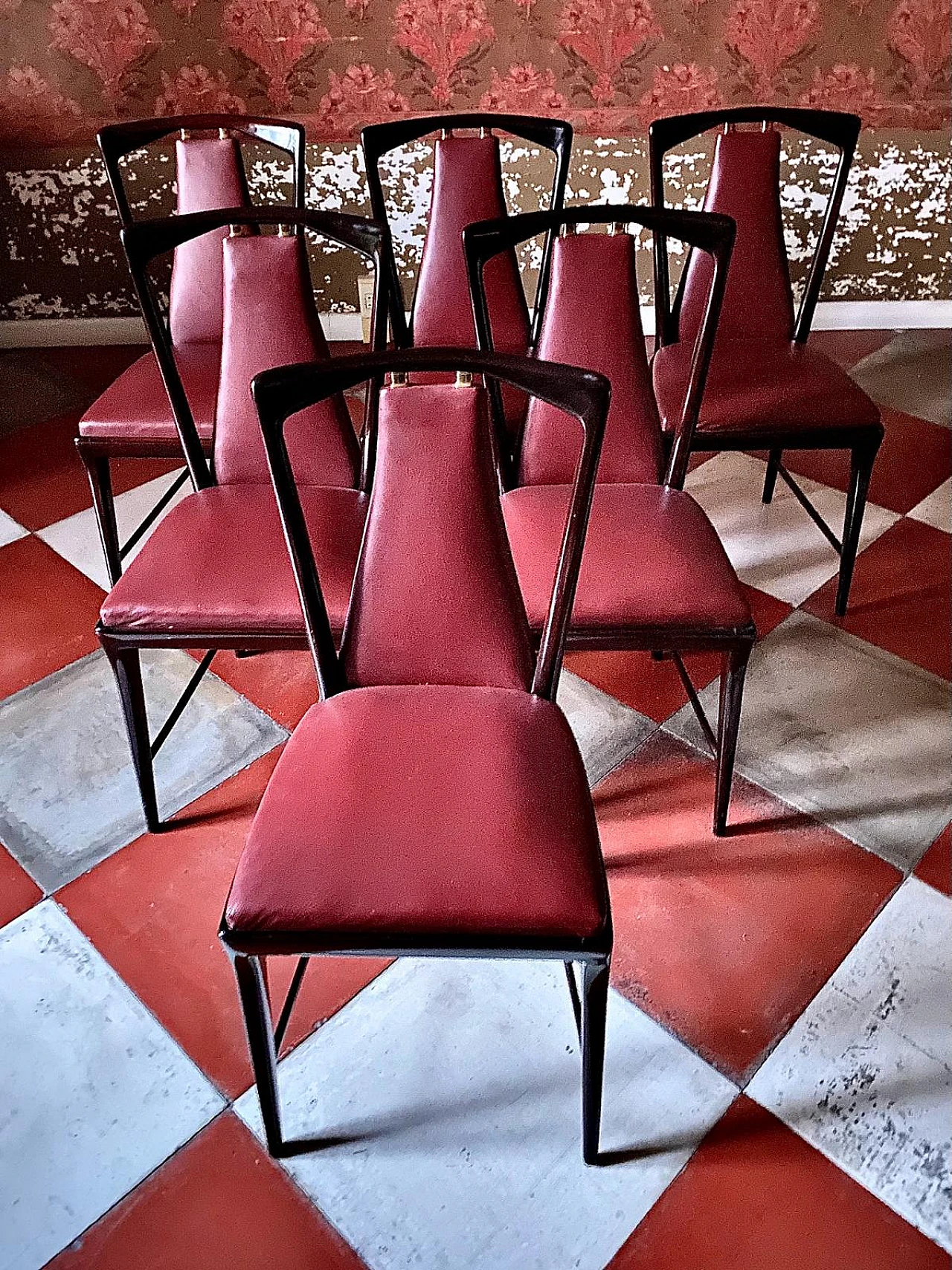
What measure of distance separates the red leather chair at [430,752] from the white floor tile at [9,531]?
55.6 inches

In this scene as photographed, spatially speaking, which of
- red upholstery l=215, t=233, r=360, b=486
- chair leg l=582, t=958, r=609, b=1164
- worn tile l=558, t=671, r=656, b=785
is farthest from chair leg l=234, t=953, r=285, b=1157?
red upholstery l=215, t=233, r=360, b=486

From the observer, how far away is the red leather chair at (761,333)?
6.44ft

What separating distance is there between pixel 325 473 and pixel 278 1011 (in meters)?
0.85

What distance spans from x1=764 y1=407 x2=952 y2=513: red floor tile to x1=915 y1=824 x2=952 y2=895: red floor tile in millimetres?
1077

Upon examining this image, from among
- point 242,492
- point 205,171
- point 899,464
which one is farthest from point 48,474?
point 899,464

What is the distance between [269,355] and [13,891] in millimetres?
940

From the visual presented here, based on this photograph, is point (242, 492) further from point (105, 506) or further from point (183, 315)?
point (183, 315)

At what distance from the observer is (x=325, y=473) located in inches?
67.8

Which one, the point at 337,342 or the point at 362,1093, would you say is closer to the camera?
the point at 362,1093

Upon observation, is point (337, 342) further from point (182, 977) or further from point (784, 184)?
point (182, 977)

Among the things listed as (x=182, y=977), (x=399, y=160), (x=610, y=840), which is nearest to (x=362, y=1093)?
(x=182, y=977)

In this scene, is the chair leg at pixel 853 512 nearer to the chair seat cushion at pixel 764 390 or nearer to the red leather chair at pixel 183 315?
the chair seat cushion at pixel 764 390

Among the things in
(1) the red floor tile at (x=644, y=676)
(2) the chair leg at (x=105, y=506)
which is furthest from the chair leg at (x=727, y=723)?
(2) the chair leg at (x=105, y=506)

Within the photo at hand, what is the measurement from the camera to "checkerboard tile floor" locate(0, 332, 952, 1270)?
1206 mm
